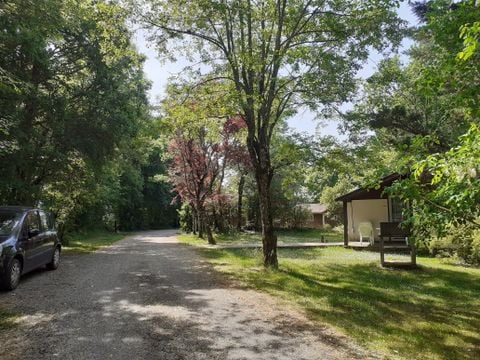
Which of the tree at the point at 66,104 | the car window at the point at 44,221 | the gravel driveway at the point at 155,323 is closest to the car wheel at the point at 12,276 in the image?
the gravel driveway at the point at 155,323

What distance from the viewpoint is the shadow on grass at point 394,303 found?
5.69 m

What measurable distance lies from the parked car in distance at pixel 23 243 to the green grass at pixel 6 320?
1.64 metres

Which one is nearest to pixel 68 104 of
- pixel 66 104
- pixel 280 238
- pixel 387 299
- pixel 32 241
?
pixel 66 104

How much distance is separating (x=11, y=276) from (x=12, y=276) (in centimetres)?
8

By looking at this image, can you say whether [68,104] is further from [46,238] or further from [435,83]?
[435,83]

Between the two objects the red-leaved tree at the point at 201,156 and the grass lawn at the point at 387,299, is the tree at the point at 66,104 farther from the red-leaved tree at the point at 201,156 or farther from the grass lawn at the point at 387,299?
the grass lawn at the point at 387,299

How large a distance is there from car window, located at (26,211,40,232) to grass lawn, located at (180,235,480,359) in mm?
5103

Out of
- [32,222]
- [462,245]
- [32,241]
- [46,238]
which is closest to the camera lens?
[32,241]

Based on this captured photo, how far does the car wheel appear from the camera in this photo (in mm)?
7983

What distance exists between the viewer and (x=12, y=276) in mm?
8195

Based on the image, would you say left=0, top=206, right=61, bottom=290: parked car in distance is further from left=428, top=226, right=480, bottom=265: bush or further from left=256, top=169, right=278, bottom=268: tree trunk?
left=428, top=226, right=480, bottom=265: bush

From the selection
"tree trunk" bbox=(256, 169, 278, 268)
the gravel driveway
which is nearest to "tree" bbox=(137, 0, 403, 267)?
"tree trunk" bbox=(256, 169, 278, 268)

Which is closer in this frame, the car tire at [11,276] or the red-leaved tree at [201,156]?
the car tire at [11,276]

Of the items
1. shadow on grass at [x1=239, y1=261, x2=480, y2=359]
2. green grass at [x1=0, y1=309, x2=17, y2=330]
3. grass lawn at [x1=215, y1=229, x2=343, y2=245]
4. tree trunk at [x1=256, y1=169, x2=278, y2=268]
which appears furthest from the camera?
grass lawn at [x1=215, y1=229, x2=343, y2=245]
